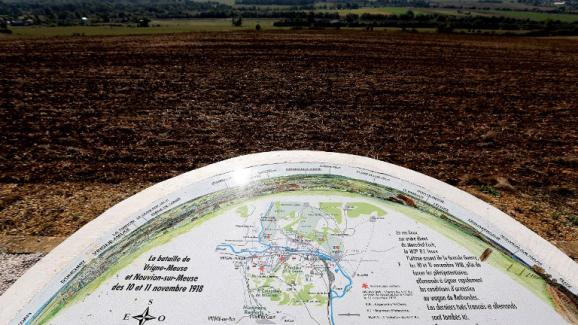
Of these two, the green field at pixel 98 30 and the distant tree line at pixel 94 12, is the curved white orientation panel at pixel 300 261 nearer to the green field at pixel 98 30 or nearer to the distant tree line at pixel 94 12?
the green field at pixel 98 30

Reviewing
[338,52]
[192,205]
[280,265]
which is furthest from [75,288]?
[338,52]

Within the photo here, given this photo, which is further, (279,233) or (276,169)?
(276,169)

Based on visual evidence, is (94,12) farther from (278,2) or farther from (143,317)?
(143,317)

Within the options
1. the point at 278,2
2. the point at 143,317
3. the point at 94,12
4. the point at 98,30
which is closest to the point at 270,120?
the point at 143,317

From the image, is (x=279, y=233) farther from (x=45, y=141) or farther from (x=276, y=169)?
(x=45, y=141)

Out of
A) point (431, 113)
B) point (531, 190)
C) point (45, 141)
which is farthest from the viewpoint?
point (431, 113)

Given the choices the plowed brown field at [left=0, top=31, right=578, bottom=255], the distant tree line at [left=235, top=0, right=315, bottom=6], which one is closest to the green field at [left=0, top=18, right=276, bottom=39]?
the plowed brown field at [left=0, top=31, right=578, bottom=255]

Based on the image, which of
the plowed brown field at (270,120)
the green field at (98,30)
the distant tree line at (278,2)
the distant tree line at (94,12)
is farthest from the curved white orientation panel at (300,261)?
the distant tree line at (278,2)
